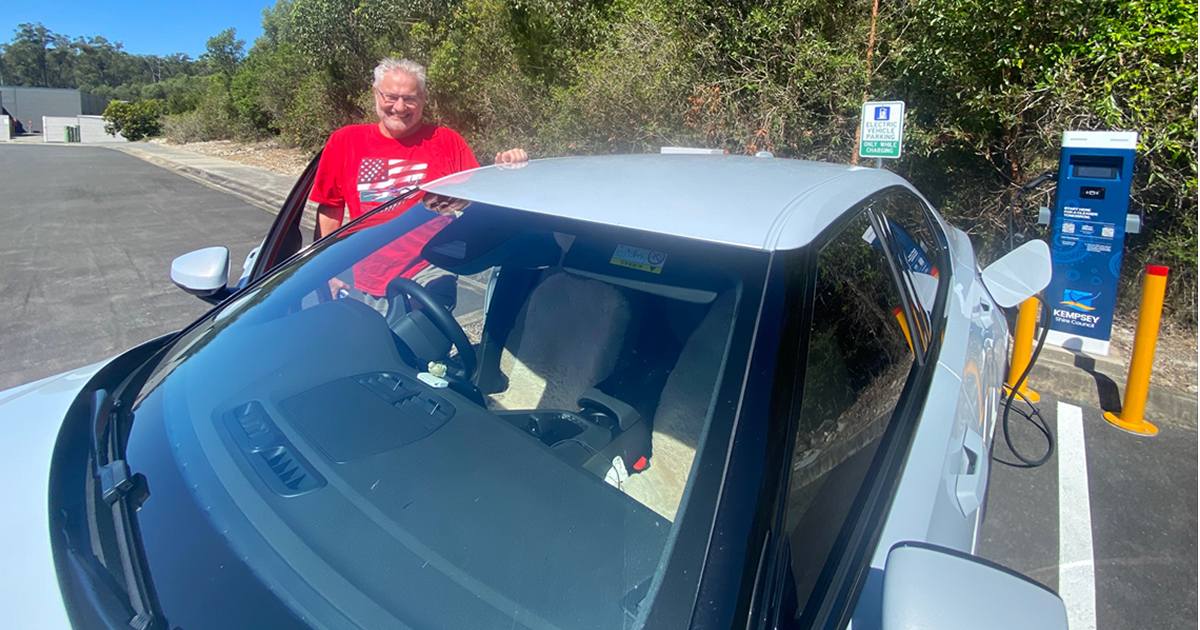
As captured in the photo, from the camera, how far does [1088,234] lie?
15.5 ft

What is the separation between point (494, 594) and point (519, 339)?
101 centimetres

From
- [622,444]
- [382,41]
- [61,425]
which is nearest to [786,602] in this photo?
[622,444]

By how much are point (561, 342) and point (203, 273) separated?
129 cm

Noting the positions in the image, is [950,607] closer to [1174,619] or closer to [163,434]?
[163,434]

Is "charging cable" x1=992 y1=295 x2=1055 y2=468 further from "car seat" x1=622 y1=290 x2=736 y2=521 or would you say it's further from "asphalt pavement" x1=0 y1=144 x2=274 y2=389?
"asphalt pavement" x1=0 y1=144 x2=274 y2=389

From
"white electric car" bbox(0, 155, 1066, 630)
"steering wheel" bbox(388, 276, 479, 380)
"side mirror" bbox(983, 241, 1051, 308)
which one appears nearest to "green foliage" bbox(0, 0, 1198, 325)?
"side mirror" bbox(983, 241, 1051, 308)

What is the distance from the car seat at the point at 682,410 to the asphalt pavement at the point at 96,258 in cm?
451

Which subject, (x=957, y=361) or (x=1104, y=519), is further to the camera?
(x=1104, y=519)

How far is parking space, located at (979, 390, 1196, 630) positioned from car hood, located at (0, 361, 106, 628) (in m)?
2.99

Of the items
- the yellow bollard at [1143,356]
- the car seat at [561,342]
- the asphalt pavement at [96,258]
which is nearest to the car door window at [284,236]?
the car seat at [561,342]

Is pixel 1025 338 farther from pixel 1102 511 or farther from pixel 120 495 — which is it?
pixel 120 495

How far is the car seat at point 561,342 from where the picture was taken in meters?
1.79

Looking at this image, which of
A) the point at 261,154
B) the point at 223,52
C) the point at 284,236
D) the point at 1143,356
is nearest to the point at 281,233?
the point at 284,236

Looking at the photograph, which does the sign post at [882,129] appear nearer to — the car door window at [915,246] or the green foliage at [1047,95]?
the green foliage at [1047,95]
